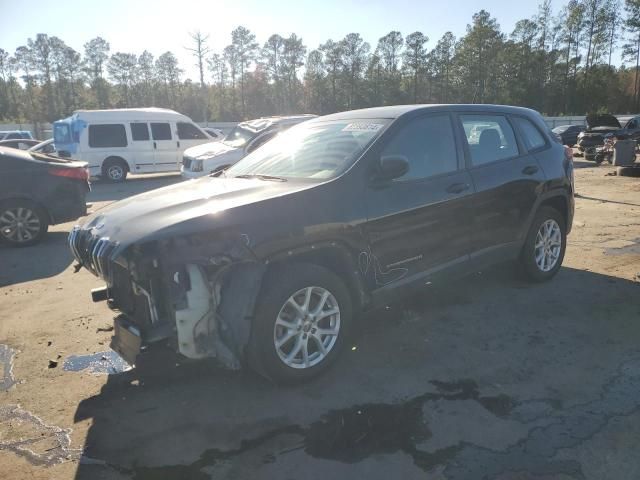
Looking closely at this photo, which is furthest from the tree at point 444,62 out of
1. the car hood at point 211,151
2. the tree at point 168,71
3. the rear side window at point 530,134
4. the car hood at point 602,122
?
the rear side window at point 530,134

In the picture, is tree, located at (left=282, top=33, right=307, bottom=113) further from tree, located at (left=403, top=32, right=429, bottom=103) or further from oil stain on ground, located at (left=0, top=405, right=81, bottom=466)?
oil stain on ground, located at (left=0, top=405, right=81, bottom=466)

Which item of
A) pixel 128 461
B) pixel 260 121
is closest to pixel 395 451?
pixel 128 461

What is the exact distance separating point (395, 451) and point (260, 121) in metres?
11.3

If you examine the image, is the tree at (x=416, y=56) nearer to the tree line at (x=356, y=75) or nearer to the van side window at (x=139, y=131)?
the tree line at (x=356, y=75)

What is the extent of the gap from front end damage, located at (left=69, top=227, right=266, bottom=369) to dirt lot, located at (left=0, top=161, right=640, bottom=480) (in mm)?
236

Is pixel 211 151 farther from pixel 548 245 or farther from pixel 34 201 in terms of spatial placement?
pixel 548 245

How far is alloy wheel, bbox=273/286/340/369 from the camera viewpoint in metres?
3.25

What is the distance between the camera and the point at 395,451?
8.75 ft

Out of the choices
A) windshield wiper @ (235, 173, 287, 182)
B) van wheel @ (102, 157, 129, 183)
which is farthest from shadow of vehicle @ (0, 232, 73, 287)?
van wheel @ (102, 157, 129, 183)

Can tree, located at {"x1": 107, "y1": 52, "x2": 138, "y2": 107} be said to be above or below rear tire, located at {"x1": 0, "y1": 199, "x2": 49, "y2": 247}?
above

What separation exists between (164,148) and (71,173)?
984 centimetres

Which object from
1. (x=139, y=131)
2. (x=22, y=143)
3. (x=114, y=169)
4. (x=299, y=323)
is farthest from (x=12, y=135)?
(x=299, y=323)

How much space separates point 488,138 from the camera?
470 cm

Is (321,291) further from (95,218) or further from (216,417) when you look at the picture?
(95,218)
